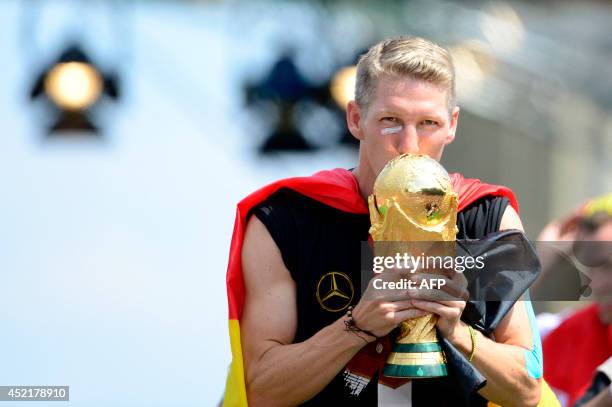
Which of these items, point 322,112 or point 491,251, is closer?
point 491,251

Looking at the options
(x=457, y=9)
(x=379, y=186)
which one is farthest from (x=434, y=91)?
(x=457, y=9)

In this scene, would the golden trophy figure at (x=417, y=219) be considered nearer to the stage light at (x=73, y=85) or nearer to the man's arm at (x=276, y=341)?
the man's arm at (x=276, y=341)

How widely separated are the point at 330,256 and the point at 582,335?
2.29 meters

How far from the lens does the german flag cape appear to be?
11.0ft

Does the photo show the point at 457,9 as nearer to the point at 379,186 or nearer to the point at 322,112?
the point at 322,112

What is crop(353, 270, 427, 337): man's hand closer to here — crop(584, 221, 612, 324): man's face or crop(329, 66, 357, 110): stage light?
crop(584, 221, 612, 324): man's face

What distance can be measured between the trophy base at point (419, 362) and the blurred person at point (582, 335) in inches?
61.1

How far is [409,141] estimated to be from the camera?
128 inches

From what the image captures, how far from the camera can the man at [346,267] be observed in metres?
3.19

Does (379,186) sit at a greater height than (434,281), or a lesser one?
greater

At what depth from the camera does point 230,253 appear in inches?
135

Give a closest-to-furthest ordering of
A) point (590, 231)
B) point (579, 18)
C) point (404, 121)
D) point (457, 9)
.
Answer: point (404, 121) < point (590, 231) < point (457, 9) < point (579, 18)

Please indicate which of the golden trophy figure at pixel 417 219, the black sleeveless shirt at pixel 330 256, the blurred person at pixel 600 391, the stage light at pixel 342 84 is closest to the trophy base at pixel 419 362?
the golden trophy figure at pixel 417 219

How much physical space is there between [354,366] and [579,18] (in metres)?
10.9
